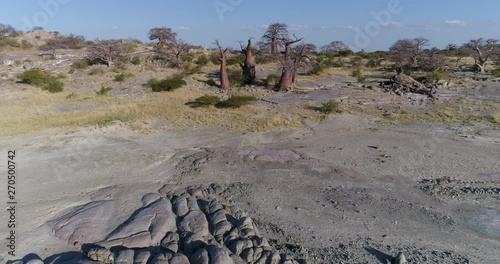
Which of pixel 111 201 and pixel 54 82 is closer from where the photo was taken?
pixel 111 201

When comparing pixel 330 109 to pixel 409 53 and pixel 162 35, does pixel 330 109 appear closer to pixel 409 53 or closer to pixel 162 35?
pixel 409 53

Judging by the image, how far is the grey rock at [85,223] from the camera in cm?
790

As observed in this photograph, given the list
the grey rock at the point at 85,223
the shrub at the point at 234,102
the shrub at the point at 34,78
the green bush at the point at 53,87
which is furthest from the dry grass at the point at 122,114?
the grey rock at the point at 85,223

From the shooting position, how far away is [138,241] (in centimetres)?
761

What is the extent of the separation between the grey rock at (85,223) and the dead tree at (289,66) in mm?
15516

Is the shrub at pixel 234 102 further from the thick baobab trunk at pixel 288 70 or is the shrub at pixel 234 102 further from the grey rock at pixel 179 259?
the grey rock at pixel 179 259

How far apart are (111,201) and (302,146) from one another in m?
7.25

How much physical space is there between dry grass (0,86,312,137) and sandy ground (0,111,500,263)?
1.03 metres

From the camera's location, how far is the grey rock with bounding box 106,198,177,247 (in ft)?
25.6

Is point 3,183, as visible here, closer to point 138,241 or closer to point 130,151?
point 130,151

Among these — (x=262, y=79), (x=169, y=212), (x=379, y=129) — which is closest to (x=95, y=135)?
(x=169, y=212)

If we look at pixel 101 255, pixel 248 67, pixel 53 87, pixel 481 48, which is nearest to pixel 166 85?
pixel 248 67

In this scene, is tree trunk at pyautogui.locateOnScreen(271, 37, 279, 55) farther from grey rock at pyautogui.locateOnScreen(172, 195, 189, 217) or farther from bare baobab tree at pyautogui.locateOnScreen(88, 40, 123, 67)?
grey rock at pyautogui.locateOnScreen(172, 195, 189, 217)

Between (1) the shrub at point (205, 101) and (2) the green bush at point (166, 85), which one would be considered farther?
(2) the green bush at point (166, 85)
